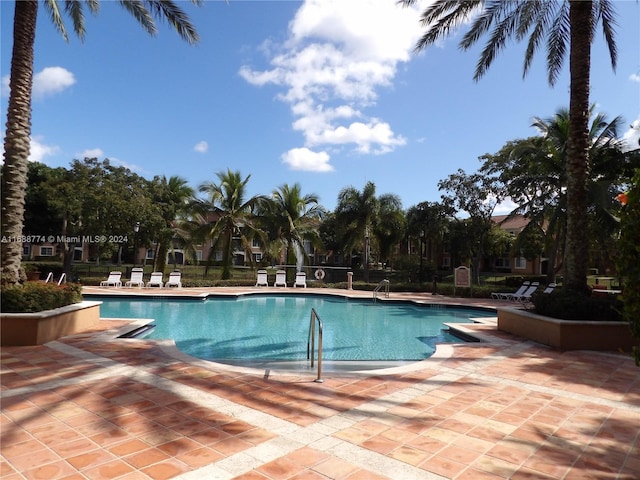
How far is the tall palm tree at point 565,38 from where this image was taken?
29.2 ft

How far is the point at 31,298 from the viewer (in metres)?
7.51

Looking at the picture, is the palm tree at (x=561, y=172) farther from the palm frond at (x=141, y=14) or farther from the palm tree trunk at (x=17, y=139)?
the palm tree trunk at (x=17, y=139)

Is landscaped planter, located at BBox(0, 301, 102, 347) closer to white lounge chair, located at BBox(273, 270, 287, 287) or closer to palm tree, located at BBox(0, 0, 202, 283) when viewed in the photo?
palm tree, located at BBox(0, 0, 202, 283)

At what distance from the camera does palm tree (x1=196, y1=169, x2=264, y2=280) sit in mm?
23969

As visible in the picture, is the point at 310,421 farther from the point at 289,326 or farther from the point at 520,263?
the point at 520,263

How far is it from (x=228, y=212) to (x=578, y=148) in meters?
19.1

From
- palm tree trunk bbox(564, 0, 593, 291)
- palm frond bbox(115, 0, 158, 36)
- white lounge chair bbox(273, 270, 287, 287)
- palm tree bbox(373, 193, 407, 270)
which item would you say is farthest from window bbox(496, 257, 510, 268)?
palm frond bbox(115, 0, 158, 36)

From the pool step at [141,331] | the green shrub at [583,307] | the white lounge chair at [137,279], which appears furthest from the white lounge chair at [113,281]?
the green shrub at [583,307]

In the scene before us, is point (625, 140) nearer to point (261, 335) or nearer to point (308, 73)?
point (308, 73)

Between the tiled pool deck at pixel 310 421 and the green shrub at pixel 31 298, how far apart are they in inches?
52.6

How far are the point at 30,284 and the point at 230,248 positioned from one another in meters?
16.3

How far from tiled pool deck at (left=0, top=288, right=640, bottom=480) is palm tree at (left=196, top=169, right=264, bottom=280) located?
17.6 metres

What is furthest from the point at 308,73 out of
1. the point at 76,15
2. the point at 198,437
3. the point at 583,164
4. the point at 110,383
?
the point at 198,437

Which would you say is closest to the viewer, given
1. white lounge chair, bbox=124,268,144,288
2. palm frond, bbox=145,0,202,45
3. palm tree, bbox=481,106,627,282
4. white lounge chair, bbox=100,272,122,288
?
palm frond, bbox=145,0,202,45
